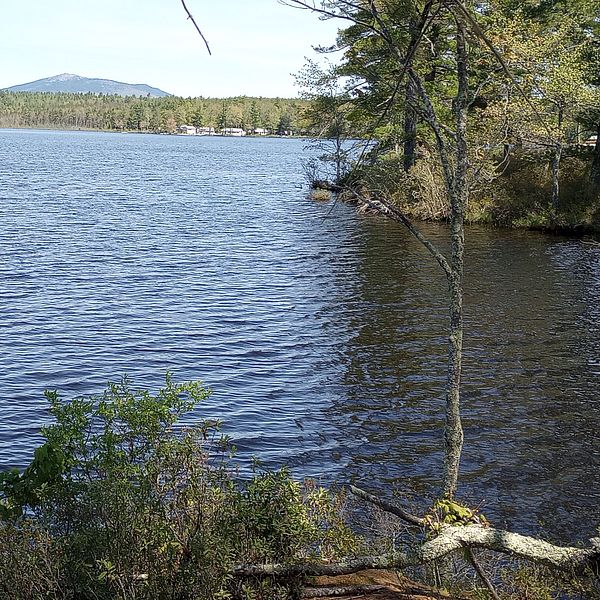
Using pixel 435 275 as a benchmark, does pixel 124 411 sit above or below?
above

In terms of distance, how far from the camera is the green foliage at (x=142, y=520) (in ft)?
17.3

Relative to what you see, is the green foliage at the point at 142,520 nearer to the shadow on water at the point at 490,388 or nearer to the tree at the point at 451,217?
the tree at the point at 451,217

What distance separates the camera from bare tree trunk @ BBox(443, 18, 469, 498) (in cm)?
695

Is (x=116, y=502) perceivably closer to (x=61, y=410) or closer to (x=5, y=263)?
(x=61, y=410)

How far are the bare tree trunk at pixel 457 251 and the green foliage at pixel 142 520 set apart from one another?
157cm

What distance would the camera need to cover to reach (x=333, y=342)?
63.8 feet

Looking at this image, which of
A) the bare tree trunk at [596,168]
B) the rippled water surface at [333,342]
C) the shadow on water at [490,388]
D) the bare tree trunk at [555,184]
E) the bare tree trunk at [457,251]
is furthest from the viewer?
the bare tree trunk at [596,168]

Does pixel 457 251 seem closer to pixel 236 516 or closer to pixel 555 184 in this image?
pixel 236 516

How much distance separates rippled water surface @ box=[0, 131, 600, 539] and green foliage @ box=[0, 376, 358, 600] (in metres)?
5.90

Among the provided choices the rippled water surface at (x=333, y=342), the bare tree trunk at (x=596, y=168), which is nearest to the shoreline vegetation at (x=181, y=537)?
the rippled water surface at (x=333, y=342)

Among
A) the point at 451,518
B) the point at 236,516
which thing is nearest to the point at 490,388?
the point at 451,518

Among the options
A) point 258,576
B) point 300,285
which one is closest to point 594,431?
point 258,576

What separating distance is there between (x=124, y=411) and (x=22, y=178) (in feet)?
191

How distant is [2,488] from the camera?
6340 mm
